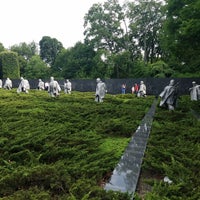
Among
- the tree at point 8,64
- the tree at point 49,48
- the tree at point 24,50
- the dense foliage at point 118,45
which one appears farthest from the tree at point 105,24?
the tree at point 24,50

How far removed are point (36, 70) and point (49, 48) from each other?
13.1m

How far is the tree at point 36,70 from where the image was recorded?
5431 centimetres

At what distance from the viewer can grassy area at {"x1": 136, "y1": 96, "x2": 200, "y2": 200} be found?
4.20m

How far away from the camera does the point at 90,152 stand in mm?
6691

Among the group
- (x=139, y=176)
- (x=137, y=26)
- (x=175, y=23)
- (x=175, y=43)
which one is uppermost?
(x=137, y=26)

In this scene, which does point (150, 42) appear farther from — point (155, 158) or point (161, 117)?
point (155, 158)

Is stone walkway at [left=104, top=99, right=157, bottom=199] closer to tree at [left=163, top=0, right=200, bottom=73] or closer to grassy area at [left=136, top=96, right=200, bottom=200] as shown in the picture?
grassy area at [left=136, top=96, right=200, bottom=200]

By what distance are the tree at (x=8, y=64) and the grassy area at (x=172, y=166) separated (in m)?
40.2

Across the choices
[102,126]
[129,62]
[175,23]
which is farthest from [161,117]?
[129,62]

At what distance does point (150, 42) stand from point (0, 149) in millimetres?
45346

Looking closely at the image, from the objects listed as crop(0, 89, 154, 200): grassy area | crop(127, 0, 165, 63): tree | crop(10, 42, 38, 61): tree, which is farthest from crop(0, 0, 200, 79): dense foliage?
crop(0, 89, 154, 200): grassy area

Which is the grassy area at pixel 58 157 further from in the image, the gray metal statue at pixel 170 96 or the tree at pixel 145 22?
the tree at pixel 145 22

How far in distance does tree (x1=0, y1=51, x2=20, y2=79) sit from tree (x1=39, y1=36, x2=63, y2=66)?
1970cm

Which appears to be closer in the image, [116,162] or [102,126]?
[116,162]
